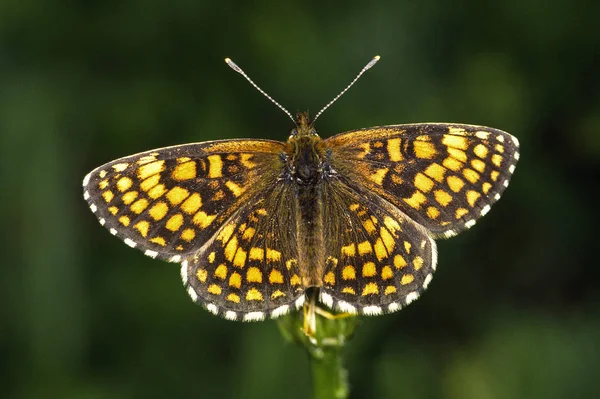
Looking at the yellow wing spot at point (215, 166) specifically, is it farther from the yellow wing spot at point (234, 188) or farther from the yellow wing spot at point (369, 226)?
the yellow wing spot at point (369, 226)

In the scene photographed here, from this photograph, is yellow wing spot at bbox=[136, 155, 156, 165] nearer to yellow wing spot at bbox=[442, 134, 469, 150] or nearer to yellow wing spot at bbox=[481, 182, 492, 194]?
yellow wing spot at bbox=[442, 134, 469, 150]

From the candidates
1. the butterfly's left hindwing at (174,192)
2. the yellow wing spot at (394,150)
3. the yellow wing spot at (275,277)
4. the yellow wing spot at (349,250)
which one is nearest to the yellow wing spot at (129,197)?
the butterfly's left hindwing at (174,192)

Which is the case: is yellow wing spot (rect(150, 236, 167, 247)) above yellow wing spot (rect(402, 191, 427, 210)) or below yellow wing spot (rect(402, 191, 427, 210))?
below

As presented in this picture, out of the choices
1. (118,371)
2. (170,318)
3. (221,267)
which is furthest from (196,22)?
(221,267)

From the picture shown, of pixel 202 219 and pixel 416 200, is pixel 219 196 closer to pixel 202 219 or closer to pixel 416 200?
pixel 202 219

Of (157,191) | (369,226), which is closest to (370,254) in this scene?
(369,226)

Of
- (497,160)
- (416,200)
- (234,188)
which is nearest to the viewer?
(497,160)

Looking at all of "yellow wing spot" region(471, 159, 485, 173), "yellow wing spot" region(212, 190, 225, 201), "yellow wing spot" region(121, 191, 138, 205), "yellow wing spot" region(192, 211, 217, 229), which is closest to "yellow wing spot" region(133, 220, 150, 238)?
"yellow wing spot" region(121, 191, 138, 205)
